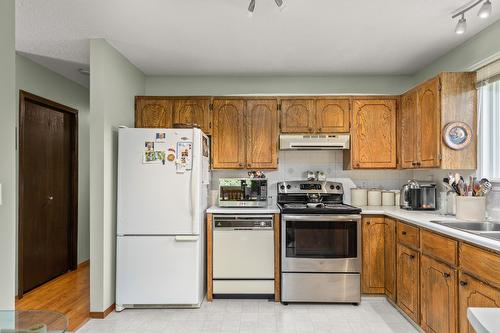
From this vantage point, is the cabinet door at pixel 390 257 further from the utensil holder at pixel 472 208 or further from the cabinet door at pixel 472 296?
the cabinet door at pixel 472 296

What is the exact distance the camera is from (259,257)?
10.6 feet

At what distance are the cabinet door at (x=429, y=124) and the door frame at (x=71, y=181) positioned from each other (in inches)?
157

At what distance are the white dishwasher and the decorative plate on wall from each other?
174 centimetres

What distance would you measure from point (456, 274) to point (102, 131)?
2.93 metres

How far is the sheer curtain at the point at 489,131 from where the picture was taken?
266cm

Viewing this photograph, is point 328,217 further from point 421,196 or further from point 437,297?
point 437,297

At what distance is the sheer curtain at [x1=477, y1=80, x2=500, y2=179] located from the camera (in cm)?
266

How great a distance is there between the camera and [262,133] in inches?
Result: 145

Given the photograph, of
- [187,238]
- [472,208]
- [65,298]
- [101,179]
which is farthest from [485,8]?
[65,298]

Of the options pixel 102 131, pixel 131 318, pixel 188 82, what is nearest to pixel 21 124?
pixel 102 131

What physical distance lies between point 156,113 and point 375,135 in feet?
8.16

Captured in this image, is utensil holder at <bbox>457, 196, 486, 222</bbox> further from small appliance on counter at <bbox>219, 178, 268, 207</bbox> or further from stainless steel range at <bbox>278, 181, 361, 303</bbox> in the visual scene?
small appliance on counter at <bbox>219, 178, 268, 207</bbox>

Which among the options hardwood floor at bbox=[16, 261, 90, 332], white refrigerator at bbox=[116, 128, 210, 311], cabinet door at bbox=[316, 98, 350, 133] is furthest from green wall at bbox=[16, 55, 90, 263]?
cabinet door at bbox=[316, 98, 350, 133]

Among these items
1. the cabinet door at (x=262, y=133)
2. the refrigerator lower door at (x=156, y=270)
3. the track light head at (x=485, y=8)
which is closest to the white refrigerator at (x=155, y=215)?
the refrigerator lower door at (x=156, y=270)
